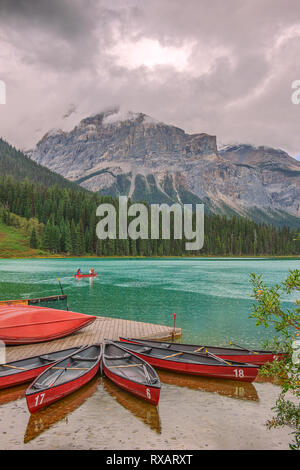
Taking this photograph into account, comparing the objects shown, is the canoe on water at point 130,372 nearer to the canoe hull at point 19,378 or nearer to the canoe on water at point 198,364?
the canoe on water at point 198,364

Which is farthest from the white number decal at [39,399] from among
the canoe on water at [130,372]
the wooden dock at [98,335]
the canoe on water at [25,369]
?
the wooden dock at [98,335]

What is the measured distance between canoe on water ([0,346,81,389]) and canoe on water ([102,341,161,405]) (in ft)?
8.59

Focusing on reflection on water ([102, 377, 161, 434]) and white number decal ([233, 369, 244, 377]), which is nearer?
reflection on water ([102, 377, 161, 434])

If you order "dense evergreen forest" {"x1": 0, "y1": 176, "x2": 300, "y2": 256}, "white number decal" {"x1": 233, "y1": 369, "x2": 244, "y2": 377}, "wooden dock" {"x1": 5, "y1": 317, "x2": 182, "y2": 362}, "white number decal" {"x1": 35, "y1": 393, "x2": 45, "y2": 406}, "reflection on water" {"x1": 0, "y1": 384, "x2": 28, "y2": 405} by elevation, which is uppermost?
"dense evergreen forest" {"x1": 0, "y1": 176, "x2": 300, "y2": 256}

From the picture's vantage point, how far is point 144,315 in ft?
115

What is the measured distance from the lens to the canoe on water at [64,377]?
12.5 m

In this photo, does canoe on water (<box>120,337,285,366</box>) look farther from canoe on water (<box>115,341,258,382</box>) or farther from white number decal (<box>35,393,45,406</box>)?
white number decal (<box>35,393,45,406</box>)

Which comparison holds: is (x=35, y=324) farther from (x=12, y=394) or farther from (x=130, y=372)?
(x=130, y=372)

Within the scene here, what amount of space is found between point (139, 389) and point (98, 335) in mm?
10384

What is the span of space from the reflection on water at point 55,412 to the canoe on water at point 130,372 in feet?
4.41

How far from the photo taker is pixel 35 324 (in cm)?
2131

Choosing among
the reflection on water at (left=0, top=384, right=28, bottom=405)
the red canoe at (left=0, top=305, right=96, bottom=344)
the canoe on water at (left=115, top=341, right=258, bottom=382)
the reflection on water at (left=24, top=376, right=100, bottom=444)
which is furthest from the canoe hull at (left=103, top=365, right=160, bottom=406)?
the red canoe at (left=0, top=305, right=96, bottom=344)

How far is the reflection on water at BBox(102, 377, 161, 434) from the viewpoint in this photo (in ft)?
39.7
